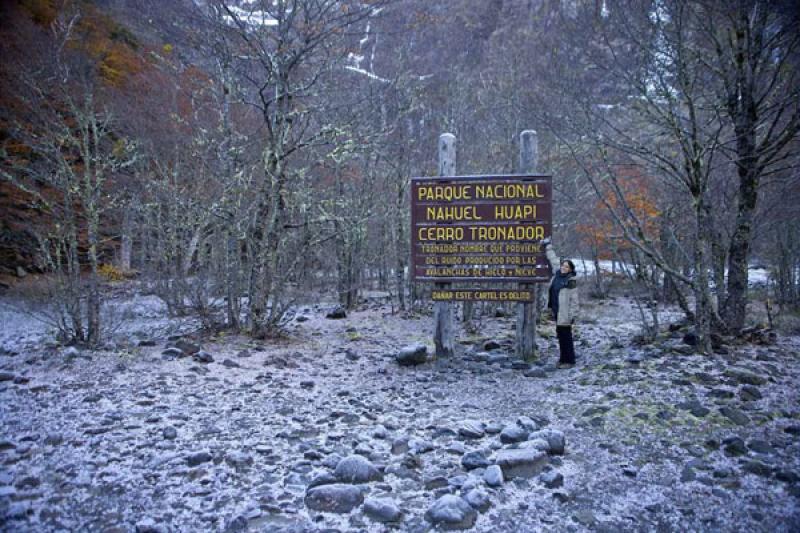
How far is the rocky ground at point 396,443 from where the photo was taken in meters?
3.27

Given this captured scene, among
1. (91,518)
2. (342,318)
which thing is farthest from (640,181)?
(91,518)

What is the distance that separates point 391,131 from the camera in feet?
36.2

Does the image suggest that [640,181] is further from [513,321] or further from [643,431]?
[643,431]

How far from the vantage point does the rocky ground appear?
10.7ft

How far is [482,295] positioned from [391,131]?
4.85m

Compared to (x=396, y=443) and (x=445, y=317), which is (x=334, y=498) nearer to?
(x=396, y=443)

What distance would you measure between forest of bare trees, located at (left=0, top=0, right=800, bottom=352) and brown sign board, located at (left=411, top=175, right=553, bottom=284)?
3.24 feet

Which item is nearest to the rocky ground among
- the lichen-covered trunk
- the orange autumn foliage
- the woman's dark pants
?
the woman's dark pants

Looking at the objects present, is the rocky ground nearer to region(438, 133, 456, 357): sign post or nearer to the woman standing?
the woman standing

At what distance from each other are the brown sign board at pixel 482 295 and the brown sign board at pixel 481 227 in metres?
0.18

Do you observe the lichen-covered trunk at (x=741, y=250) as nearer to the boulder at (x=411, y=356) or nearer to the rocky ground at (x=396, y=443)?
the rocky ground at (x=396, y=443)

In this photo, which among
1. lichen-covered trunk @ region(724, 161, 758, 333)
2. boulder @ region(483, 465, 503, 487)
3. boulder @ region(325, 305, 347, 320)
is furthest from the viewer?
boulder @ region(325, 305, 347, 320)

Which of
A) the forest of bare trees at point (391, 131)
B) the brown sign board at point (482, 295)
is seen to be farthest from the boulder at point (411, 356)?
the forest of bare trees at point (391, 131)

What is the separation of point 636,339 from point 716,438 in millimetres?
3879
